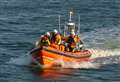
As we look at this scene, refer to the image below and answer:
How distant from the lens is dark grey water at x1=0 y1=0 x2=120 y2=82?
36344 mm

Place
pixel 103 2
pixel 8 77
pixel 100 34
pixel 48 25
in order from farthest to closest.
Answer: pixel 103 2
pixel 48 25
pixel 100 34
pixel 8 77

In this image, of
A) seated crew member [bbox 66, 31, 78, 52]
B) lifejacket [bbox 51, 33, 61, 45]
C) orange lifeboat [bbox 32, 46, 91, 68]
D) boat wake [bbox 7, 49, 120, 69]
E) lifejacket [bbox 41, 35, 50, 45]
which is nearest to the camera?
orange lifeboat [bbox 32, 46, 91, 68]

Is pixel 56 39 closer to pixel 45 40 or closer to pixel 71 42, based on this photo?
pixel 45 40

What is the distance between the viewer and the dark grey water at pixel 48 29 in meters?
36.3

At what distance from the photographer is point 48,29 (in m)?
52.2

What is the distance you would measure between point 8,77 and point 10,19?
2113 cm

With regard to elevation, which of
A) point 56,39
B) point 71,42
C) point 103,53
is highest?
point 56,39

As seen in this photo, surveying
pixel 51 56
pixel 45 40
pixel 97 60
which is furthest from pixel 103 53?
pixel 51 56

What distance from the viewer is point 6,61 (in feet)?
129

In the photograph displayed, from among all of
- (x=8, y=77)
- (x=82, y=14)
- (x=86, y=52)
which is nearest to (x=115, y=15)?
(x=82, y=14)

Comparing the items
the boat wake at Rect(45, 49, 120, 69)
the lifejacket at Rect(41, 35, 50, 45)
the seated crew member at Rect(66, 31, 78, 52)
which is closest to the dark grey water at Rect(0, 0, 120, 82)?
the boat wake at Rect(45, 49, 120, 69)

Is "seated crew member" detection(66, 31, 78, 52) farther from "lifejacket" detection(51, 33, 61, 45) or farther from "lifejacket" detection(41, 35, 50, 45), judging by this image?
"lifejacket" detection(41, 35, 50, 45)

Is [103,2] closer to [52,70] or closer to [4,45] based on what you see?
[4,45]

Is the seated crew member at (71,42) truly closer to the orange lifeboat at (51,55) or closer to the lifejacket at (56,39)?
the orange lifeboat at (51,55)
